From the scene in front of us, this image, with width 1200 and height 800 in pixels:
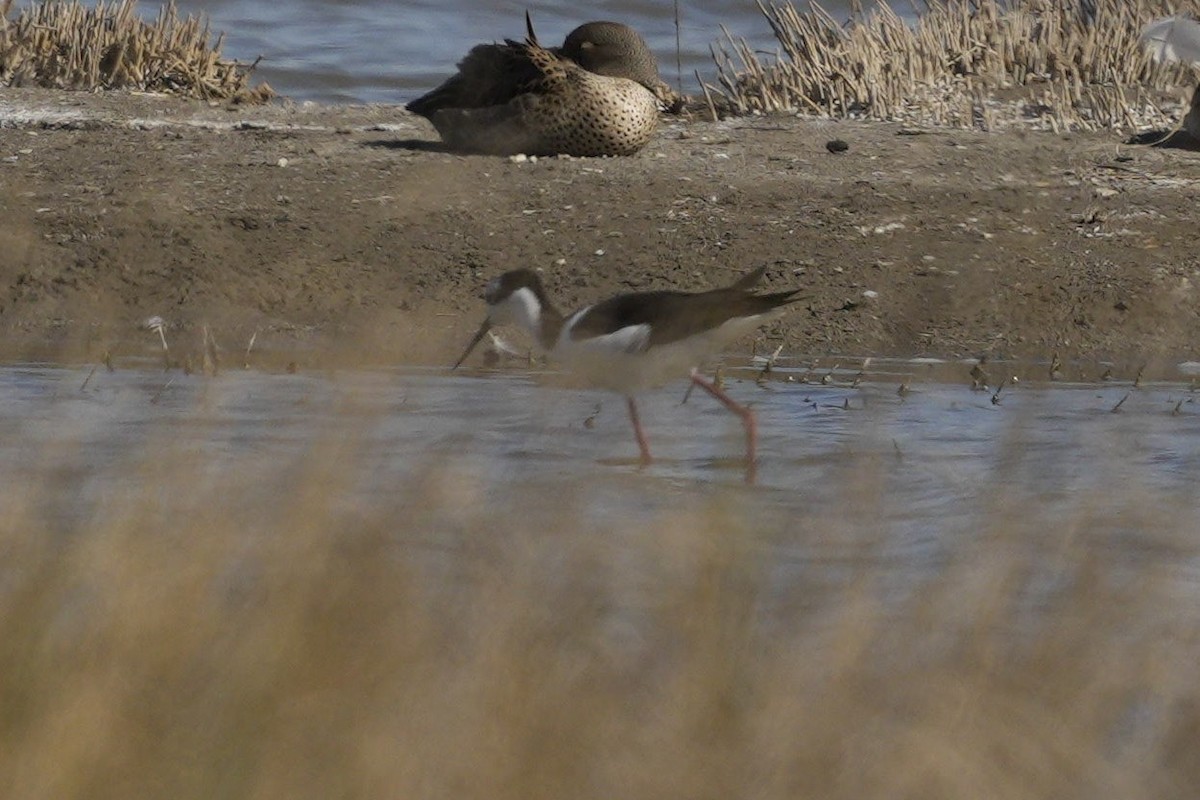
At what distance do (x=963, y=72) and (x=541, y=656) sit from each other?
10709mm

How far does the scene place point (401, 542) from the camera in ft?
11.0

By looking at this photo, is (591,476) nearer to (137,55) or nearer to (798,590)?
(798,590)

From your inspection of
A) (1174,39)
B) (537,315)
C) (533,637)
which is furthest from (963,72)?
(533,637)

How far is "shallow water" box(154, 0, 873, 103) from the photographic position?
52.9ft

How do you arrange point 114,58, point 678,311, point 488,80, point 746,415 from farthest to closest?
point 114,58 → point 488,80 → point 678,311 → point 746,415

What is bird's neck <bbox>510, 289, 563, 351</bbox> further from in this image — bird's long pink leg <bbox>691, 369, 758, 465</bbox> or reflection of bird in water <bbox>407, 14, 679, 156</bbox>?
reflection of bird in water <bbox>407, 14, 679, 156</bbox>

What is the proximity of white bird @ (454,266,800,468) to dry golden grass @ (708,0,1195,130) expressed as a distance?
5585mm

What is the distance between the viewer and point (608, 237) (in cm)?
970

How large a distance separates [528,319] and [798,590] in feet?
13.8

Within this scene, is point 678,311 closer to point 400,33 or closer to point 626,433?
point 626,433

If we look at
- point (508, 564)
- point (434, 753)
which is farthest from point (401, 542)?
point (434, 753)

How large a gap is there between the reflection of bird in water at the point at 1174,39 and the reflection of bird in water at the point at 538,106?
326 cm

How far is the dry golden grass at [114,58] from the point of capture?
13.1m

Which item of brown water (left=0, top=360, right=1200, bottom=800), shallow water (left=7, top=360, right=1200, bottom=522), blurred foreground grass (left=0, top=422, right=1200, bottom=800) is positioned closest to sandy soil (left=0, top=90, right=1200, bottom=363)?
shallow water (left=7, top=360, right=1200, bottom=522)
